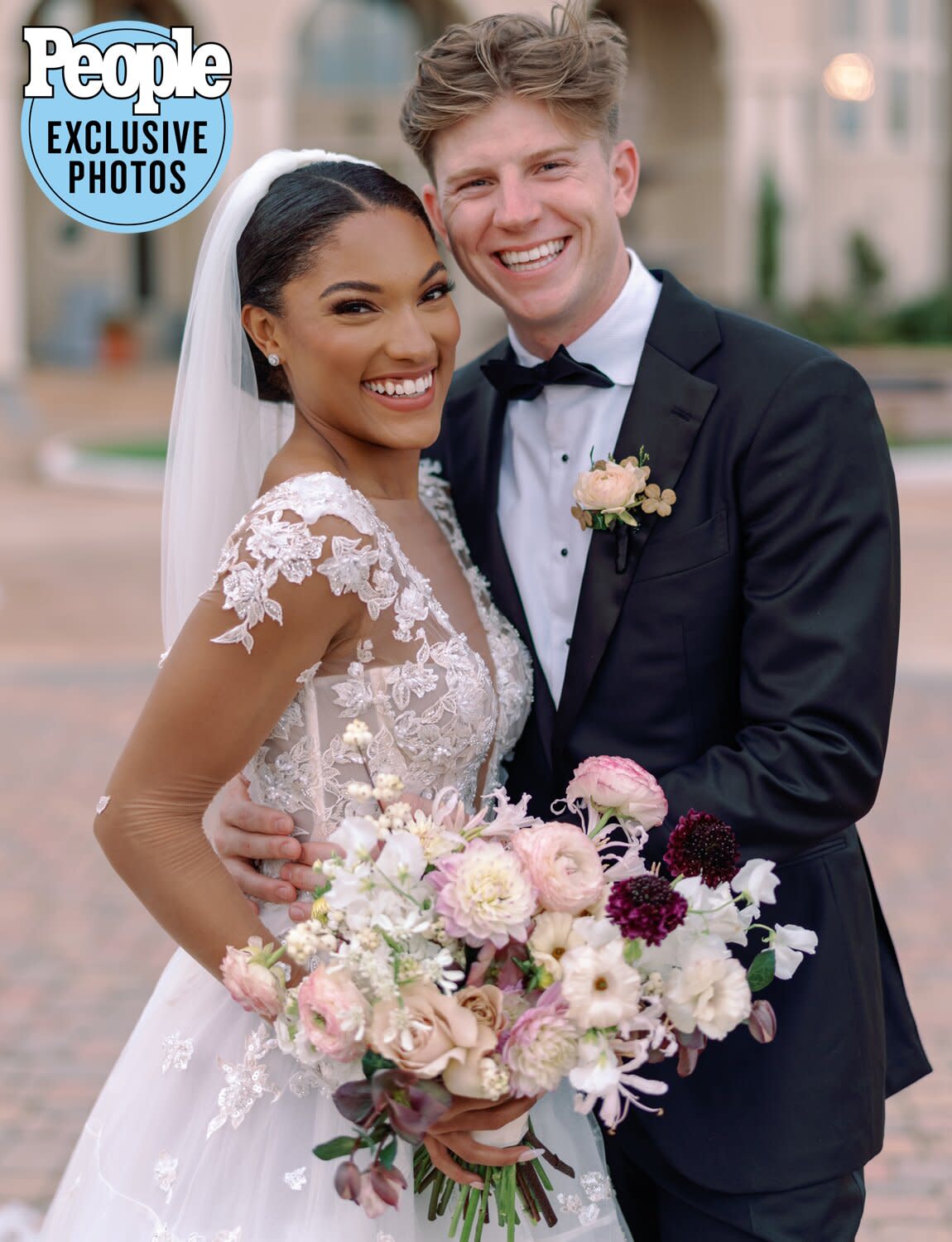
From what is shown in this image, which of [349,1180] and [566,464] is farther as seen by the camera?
[566,464]

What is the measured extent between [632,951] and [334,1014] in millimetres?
385

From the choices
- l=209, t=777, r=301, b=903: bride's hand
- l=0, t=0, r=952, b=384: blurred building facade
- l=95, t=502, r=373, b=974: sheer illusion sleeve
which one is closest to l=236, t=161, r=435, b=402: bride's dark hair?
l=95, t=502, r=373, b=974: sheer illusion sleeve

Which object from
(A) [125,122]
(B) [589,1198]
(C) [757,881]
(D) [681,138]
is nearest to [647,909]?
(C) [757,881]

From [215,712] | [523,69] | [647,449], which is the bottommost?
[215,712]

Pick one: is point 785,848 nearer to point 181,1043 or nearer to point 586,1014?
point 586,1014

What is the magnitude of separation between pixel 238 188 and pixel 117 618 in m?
9.00

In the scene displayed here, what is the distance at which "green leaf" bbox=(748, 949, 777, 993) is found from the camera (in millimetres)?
2178

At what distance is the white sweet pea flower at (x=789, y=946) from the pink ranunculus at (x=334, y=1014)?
58 centimetres

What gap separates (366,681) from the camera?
2.58 m

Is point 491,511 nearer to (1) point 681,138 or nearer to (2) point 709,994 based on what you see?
(2) point 709,994

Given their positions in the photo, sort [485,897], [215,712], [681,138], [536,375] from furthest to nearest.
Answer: [681,138] < [536,375] < [215,712] < [485,897]

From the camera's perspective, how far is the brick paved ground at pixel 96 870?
4.79 m

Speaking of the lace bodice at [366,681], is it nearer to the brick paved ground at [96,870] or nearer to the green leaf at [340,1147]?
the green leaf at [340,1147]

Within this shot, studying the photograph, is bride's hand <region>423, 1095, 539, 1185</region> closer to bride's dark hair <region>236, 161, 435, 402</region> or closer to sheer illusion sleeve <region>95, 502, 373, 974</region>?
sheer illusion sleeve <region>95, 502, 373, 974</region>
